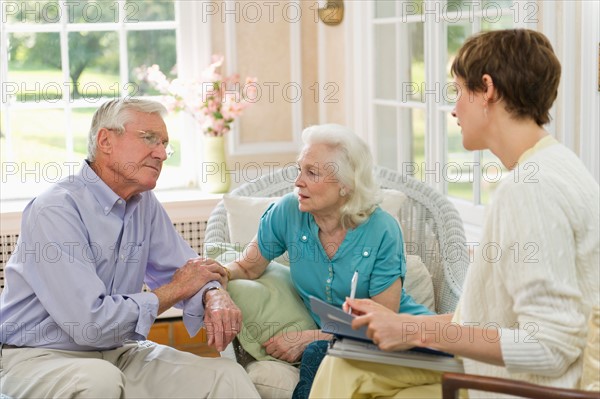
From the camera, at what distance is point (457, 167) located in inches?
154

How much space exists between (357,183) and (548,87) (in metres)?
0.86

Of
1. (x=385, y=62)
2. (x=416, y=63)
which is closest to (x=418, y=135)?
(x=416, y=63)

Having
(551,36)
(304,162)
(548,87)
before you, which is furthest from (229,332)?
(551,36)

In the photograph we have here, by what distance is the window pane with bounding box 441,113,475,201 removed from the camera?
3843 mm

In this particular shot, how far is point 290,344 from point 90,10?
2.61 meters

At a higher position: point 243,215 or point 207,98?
point 207,98

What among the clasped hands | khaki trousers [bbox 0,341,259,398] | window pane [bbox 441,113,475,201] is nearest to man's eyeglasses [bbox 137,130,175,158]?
the clasped hands

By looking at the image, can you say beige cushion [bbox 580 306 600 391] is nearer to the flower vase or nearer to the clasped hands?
the clasped hands

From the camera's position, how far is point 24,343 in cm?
246

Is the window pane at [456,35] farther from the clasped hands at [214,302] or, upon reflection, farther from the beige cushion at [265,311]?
the clasped hands at [214,302]

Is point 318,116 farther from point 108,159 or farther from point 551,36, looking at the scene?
point 108,159

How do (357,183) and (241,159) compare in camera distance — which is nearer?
(357,183)

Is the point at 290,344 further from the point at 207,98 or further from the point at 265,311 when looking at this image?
the point at 207,98

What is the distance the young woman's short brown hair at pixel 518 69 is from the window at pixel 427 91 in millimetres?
1432
